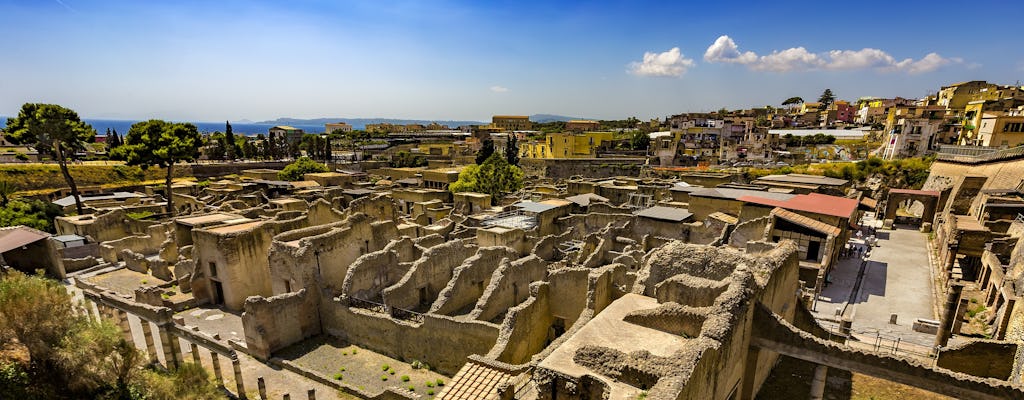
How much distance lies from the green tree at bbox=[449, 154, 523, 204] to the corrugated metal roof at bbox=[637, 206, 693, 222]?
2120 cm

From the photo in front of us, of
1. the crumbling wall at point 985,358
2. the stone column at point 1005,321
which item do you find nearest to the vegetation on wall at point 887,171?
the stone column at point 1005,321

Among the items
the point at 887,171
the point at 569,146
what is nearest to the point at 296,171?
the point at 569,146

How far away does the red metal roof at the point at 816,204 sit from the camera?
25359 mm

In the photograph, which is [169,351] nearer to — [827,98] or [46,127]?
[46,127]

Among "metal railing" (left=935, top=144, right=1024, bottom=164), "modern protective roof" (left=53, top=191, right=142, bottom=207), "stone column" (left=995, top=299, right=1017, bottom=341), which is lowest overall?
"modern protective roof" (left=53, top=191, right=142, bottom=207)

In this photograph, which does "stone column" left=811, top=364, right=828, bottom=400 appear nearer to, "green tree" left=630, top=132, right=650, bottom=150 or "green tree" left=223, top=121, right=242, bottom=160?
"green tree" left=630, top=132, right=650, bottom=150

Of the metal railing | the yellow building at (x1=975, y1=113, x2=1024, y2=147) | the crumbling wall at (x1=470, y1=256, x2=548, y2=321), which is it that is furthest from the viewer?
the yellow building at (x1=975, y1=113, x2=1024, y2=147)

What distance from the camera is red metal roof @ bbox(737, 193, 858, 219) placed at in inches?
998

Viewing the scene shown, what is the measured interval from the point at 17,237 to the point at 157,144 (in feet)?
50.5

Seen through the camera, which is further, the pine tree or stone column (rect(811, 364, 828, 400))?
the pine tree

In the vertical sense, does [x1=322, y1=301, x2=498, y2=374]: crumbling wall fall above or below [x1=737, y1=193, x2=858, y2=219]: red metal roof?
below

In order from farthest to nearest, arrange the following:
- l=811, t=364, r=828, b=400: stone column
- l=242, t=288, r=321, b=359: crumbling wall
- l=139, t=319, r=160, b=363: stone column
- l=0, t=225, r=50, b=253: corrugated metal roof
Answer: l=0, t=225, r=50, b=253: corrugated metal roof
l=139, t=319, r=160, b=363: stone column
l=242, t=288, r=321, b=359: crumbling wall
l=811, t=364, r=828, b=400: stone column

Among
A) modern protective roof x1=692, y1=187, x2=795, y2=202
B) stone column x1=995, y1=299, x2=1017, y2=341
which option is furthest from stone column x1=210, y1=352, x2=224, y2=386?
modern protective roof x1=692, y1=187, x2=795, y2=202

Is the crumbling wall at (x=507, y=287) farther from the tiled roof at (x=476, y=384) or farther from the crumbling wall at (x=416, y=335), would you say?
the tiled roof at (x=476, y=384)
